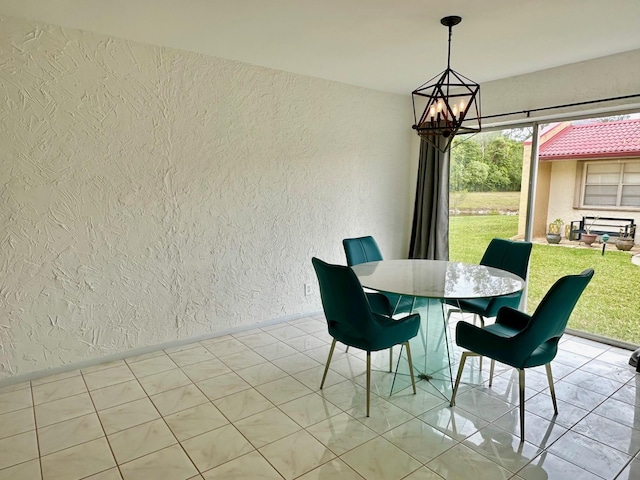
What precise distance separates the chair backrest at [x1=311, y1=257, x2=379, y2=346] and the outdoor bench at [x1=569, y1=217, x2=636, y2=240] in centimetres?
265

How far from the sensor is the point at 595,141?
3584 mm

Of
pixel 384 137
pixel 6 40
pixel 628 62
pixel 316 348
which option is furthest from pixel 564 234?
pixel 6 40

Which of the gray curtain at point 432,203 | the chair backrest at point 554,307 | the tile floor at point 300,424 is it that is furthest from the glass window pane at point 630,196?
the chair backrest at point 554,307

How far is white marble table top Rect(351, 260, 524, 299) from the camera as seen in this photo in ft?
7.89

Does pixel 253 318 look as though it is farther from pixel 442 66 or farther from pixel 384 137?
pixel 442 66

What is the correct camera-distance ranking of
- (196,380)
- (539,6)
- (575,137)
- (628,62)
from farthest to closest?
(575,137)
(628,62)
(196,380)
(539,6)

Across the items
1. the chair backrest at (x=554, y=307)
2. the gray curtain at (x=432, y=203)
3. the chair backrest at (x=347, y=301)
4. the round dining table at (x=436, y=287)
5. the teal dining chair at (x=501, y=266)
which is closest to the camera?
the chair backrest at (x=554, y=307)

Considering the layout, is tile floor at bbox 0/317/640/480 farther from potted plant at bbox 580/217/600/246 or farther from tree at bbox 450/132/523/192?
tree at bbox 450/132/523/192

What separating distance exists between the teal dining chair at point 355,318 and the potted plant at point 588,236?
2288 mm

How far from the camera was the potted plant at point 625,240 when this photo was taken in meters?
3.48

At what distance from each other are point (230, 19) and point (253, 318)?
8.29ft

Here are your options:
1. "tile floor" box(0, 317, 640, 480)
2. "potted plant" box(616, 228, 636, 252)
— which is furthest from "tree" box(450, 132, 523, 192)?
"tile floor" box(0, 317, 640, 480)

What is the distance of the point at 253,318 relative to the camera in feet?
12.6

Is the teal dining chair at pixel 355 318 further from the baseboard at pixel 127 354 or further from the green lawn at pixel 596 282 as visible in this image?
the green lawn at pixel 596 282
